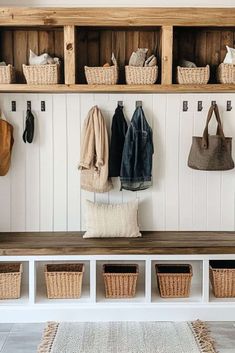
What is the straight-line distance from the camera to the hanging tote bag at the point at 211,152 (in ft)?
13.1

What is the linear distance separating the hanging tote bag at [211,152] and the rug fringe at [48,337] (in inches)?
61.9

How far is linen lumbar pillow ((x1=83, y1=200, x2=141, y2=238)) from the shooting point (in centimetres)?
399

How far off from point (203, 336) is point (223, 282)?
50 cm

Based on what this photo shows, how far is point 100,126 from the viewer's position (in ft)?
13.4

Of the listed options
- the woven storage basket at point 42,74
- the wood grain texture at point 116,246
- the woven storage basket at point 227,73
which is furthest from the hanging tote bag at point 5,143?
the woven storage basket at point 227,73

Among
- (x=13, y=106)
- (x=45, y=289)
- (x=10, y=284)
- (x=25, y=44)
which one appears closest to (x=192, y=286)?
(x=45, y=289)

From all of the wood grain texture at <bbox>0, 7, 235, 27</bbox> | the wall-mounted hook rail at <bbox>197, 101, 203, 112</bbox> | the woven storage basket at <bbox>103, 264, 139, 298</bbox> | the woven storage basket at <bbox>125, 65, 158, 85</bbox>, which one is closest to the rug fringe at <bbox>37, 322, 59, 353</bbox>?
the woven storage basket at <bbox>103, 264, 139, 298</bbox>

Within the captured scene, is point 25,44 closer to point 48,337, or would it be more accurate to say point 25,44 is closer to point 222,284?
point 48,337

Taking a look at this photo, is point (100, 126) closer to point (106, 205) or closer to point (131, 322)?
point (106, 205)

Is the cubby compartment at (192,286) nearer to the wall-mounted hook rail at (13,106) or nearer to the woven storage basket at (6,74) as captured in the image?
the wall-mounted hook rail at (13,106)

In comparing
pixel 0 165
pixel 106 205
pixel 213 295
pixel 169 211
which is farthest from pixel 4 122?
pixel 213 295

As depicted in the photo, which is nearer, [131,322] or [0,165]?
[131,322]

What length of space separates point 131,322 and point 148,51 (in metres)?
2.05

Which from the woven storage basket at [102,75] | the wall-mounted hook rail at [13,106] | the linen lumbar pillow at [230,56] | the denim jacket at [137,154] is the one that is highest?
the linen lumbar pillow at [230,56]
